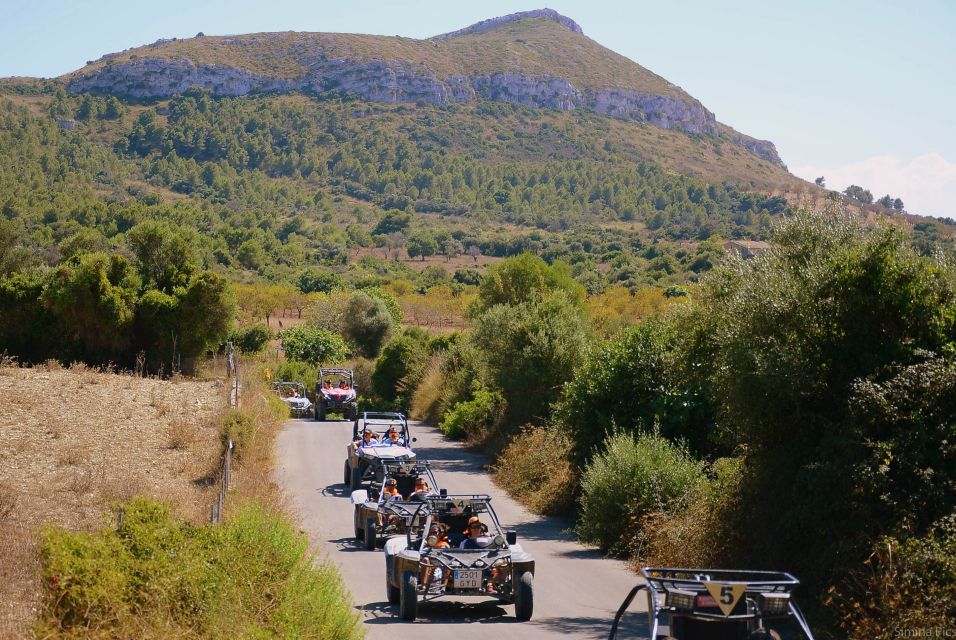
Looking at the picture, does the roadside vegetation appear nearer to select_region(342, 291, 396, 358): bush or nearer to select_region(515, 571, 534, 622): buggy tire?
select_region(515, 571, 534, 622): buggy tire

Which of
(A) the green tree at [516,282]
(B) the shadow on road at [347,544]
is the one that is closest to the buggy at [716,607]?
(B) the shadow on road at [347,544]

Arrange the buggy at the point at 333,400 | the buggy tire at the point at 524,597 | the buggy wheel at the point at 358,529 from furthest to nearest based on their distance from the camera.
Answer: the buggy at the point at 333,400 < the buggy wheel at the point at 358,529 < the buggy tire at the point at 524,597

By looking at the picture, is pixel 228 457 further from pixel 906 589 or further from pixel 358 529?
pixel 906 589

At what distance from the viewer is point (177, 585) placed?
8.85 metres

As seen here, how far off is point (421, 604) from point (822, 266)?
7.10 metres

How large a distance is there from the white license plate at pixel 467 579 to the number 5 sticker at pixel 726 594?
5382mm

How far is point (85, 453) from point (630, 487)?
1427 centimetres

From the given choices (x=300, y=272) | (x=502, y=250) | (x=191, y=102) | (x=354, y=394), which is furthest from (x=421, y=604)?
(x=191, y=102)

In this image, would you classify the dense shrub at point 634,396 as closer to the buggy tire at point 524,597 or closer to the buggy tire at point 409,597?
the buggy tire at point 524,597

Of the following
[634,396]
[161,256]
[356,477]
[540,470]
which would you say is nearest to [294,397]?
[161,256]

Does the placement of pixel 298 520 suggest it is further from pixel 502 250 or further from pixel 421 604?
pixel 502 250

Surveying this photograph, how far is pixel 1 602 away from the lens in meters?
10.7

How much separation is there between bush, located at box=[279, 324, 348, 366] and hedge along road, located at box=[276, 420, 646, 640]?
2944cm

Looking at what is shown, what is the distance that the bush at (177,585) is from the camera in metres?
8.30
